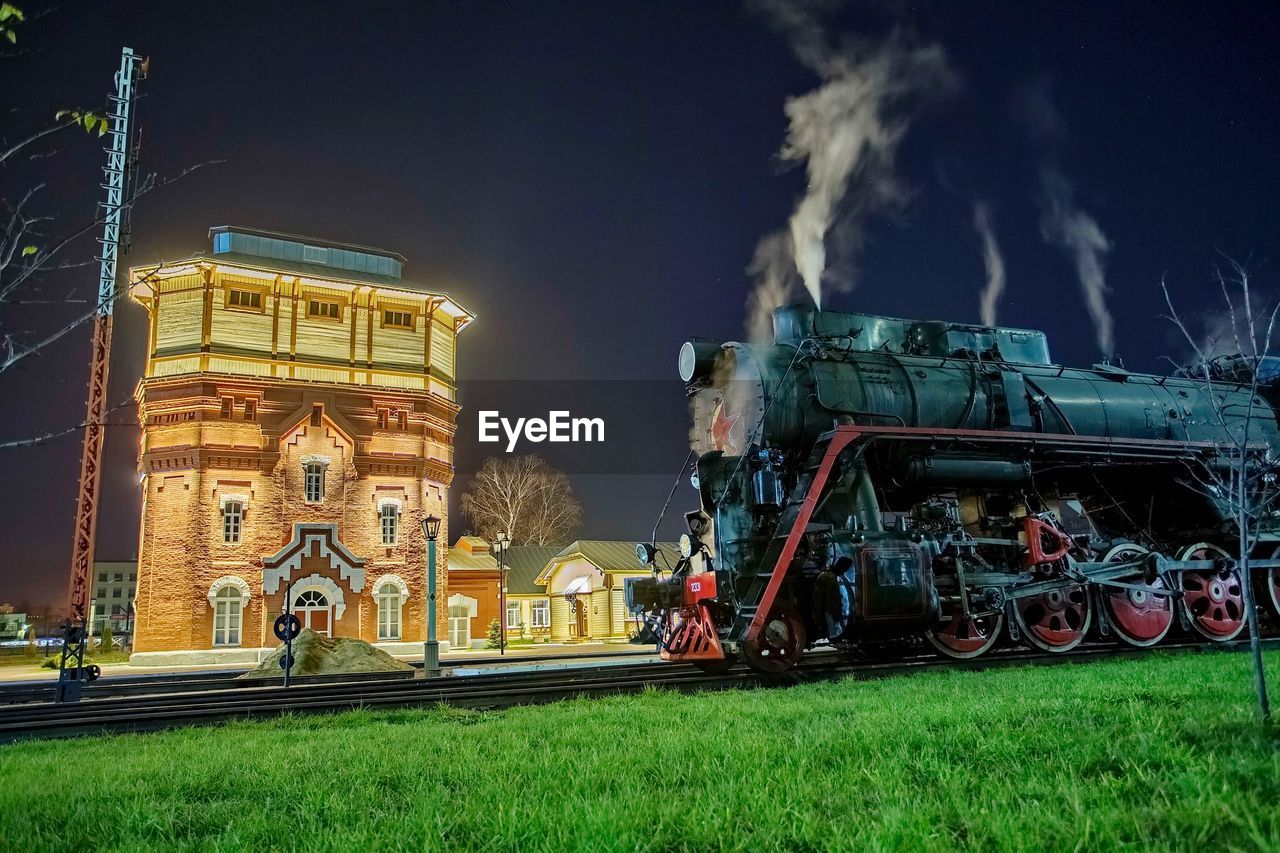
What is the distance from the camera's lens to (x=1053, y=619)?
11172 mm

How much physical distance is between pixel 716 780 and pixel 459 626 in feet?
113

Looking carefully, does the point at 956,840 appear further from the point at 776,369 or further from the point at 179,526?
the point at 179,526

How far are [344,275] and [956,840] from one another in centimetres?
3406

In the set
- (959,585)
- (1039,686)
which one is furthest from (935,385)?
(1039,686)

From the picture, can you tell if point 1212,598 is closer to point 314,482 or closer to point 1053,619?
point 1053,619

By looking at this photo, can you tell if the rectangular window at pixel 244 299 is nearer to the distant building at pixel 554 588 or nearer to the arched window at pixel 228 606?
the arched window at pixel 228 606

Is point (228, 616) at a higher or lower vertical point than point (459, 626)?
higher

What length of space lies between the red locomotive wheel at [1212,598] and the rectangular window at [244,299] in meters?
30.0

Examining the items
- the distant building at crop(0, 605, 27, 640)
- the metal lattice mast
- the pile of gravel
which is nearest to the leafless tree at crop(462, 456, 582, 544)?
the metal lattice mast

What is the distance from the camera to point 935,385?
11.3m

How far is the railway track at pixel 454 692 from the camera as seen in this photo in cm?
829

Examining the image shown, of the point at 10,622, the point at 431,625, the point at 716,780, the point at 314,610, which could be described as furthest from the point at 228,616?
the point at 10,622

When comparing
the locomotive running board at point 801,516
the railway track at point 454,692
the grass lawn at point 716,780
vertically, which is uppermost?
the locomotive running board at point 801,516

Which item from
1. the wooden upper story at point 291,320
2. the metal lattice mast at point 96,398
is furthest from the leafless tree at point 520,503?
the metal lattice mast at point 96,398
